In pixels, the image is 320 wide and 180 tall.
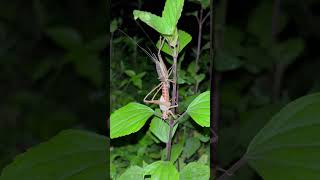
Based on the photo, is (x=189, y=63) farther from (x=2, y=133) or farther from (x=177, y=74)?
(x=2, y=133)

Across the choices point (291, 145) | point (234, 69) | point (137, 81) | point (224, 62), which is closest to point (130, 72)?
point (137, 81)

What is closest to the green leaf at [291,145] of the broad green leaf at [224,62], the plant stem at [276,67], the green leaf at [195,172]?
the green leaf at [195,172]

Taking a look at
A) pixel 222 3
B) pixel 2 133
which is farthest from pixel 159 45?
pixel 2 133

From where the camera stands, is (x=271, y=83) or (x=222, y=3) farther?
(x=271, y=83)

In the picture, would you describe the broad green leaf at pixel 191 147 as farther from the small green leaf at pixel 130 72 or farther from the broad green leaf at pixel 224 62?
the broad green leaf at pixel 224 62

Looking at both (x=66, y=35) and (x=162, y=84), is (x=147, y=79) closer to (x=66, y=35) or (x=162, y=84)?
(x=162, y=84)

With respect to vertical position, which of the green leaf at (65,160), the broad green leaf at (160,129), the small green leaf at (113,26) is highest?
the small green leaf at (113,26)
